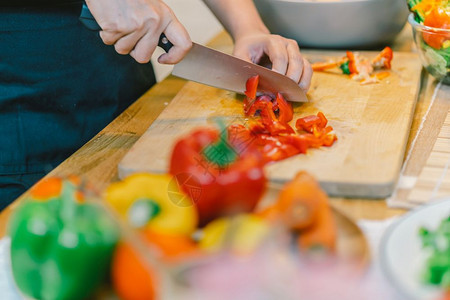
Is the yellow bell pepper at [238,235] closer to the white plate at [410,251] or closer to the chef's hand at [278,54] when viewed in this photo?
the white plate at [410,251]

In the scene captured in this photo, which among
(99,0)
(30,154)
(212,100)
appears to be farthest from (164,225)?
(30,154)

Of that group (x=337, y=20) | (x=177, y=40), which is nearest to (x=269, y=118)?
(x=177, y=40)

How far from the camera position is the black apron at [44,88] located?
1.56 metres

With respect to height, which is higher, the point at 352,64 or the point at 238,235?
the point at 238,235

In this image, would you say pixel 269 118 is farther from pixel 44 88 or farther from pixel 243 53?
pixel 44 88

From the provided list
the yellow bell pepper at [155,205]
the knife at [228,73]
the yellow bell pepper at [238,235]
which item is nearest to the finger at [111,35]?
the knife at [228,73]

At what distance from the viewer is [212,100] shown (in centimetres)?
157

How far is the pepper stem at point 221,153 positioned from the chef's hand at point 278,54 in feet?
1.97

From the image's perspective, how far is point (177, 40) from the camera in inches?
53.7

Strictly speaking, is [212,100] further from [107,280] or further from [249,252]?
[249,252]

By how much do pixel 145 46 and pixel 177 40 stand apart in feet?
0.23

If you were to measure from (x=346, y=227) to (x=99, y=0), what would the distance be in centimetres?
77

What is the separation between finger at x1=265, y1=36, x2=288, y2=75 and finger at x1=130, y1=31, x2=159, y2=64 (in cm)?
32

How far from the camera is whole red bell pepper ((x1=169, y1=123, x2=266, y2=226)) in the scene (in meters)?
0.87
